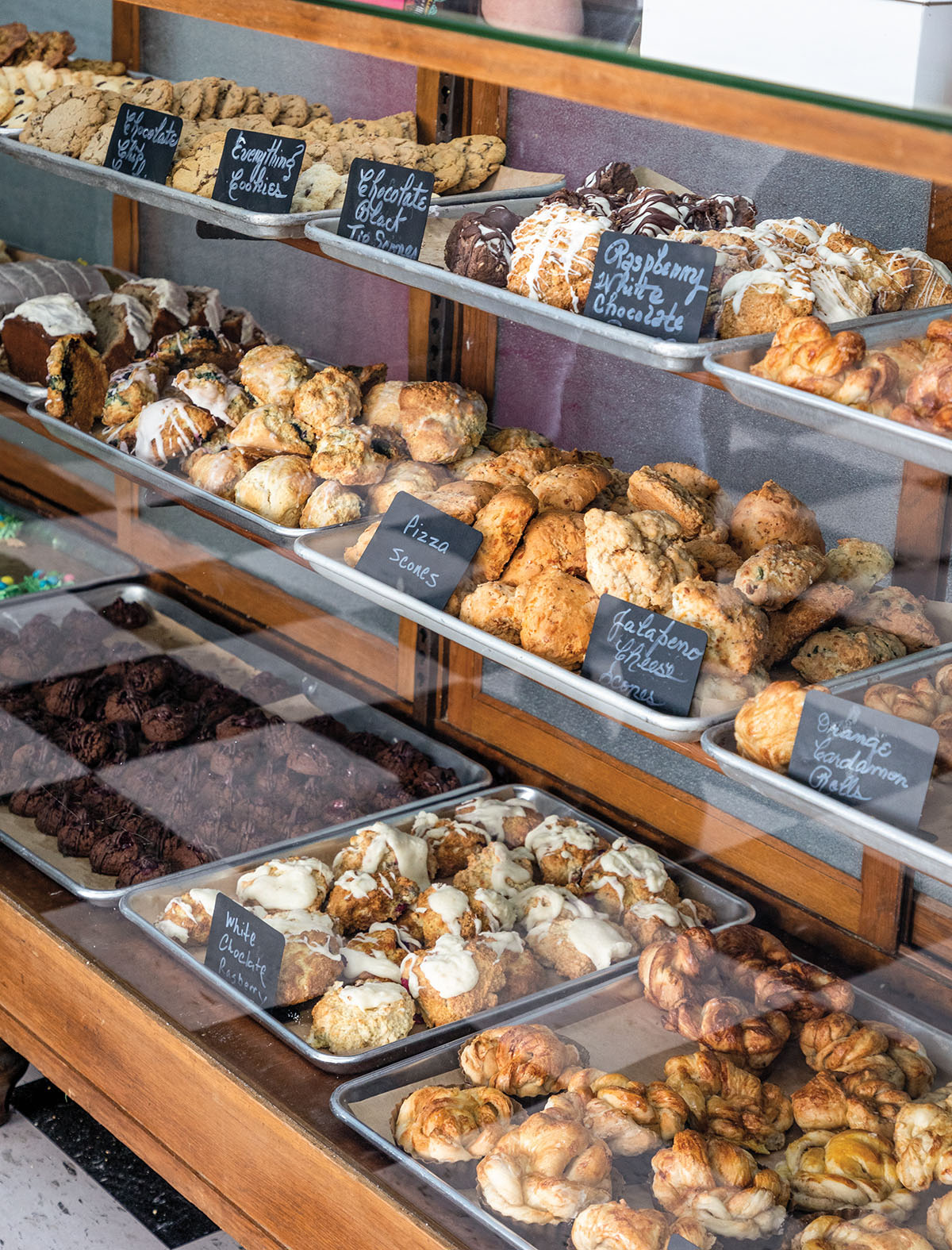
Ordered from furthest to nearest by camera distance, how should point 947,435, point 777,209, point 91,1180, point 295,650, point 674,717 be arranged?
1. point 295,650
2. point 91,1180
3. point 777,209
4. point 674,717
5. point 947,435

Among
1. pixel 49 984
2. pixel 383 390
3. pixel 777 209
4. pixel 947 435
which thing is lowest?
pixel 49 984

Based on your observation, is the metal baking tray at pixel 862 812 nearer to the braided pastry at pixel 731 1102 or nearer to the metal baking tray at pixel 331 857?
the braided pastry at pixel 731 1102

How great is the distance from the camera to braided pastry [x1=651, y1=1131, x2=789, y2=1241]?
1.28 metres

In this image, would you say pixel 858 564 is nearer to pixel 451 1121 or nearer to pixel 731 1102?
pixel 731 1102

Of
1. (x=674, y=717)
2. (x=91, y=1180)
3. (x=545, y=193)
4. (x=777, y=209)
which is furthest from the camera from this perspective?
(x=91, y=1180)

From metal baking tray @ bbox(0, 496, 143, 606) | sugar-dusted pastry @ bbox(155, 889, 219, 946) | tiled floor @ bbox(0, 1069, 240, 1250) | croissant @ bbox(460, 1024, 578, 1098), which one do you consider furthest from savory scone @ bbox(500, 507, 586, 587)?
metal baking tray @ bbox(0, 496, 143, 606)

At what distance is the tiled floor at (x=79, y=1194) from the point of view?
1893mm

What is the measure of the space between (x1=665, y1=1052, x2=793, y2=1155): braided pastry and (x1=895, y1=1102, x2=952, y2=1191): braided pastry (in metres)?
0.13

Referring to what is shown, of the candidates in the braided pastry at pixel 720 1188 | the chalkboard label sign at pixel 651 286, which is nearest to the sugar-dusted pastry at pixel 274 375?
the chalkboard label sign at pixel 651 286

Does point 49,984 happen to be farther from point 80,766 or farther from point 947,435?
point 947,435

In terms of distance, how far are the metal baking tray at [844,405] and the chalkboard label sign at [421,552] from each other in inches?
15.6

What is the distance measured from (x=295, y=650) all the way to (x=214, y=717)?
0.81ft

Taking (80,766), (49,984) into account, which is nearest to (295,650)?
(80,766)

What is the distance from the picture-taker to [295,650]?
2.46 meters
